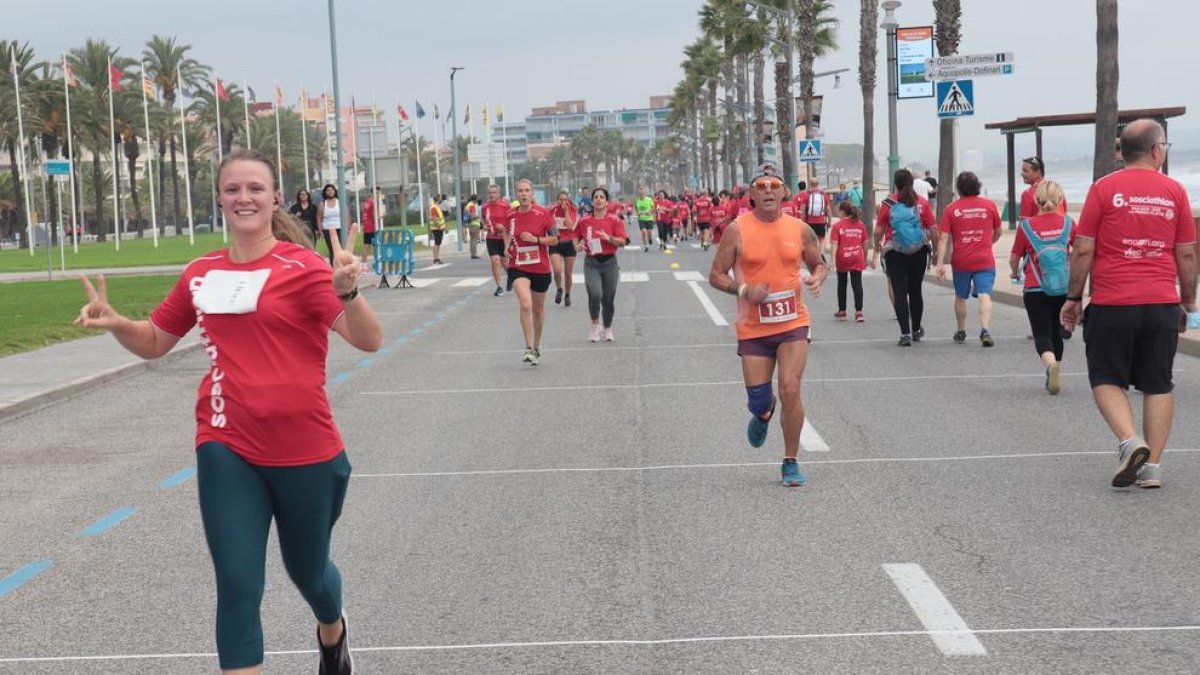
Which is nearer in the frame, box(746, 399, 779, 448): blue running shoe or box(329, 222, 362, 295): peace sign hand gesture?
box(329, 222, 362, 295): peace sign hand gesture

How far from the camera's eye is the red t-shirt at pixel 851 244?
67.0 ft

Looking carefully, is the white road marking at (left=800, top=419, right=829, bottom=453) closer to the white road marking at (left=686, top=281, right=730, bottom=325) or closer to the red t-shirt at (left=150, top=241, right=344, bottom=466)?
the red t-shirt at (left=150, top=241, right=344, bottom=466)

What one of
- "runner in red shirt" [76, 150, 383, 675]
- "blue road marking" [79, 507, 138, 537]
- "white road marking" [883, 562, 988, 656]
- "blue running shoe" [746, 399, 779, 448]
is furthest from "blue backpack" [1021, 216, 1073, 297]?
"runner in red shirt" [76, 150, 383, 675]

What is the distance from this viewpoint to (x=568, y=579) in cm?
686

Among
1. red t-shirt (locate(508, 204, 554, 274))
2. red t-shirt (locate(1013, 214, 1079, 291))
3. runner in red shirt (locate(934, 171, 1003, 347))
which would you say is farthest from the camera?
red t-shirt (locate(508, 204, 554, 274))

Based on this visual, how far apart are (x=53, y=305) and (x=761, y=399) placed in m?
20.8

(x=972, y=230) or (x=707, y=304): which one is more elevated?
(x=972, y=230)

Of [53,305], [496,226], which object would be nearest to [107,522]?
[496,226]

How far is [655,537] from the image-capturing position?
304 inches

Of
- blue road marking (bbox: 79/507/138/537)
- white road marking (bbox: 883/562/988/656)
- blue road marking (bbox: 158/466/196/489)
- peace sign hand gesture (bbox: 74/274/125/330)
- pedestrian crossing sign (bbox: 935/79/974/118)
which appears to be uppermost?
pedestrian crossing sign (bbox: 935/79/974/118)

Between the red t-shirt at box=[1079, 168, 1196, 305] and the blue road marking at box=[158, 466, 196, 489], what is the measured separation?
5407 mm

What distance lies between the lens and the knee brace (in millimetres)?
9188

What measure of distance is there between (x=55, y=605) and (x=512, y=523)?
7.62 ft

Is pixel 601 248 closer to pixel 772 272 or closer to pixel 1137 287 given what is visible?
pixel 772 272
